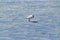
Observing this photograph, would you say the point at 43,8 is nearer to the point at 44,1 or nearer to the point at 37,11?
the point at 37,11

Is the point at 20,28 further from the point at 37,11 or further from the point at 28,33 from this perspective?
the point at 37,11

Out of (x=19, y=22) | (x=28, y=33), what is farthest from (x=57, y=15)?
(x=28, y=33)

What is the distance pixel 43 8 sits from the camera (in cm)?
588

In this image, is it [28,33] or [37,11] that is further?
[37,11]

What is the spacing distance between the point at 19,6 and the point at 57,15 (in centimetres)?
119

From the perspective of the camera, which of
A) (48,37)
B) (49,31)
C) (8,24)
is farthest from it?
(8,24)

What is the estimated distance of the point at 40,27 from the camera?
4.58 meters

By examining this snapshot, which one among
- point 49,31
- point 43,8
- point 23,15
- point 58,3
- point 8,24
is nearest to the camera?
point 49,31

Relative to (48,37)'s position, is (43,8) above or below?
above

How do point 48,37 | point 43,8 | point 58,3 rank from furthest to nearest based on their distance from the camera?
point 58,3, point 43,8, point 48,37

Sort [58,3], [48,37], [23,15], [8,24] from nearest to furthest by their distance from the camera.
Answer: [48,37] < [8,24] < [23,15] < [58,3]

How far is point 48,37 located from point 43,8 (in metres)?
1.86

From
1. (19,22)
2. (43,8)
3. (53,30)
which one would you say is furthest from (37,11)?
(53,30)

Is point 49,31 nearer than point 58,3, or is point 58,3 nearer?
point 49,31
